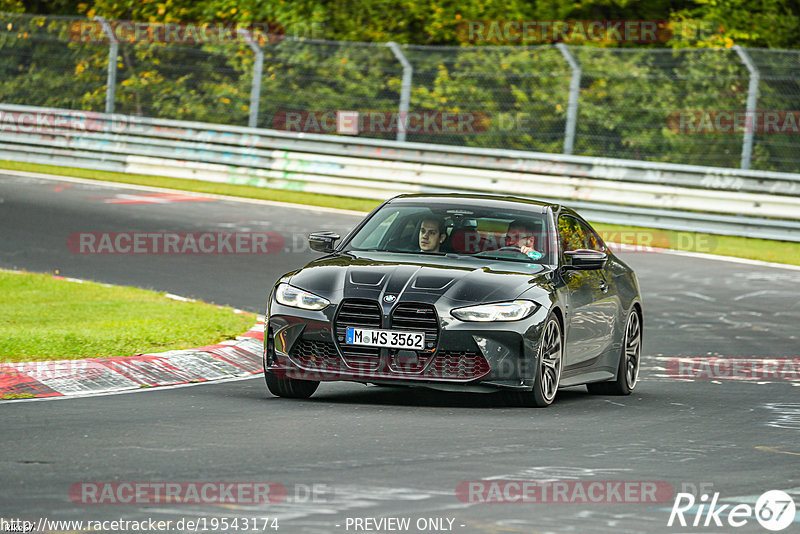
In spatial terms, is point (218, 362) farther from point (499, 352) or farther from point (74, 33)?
point (74, 33)

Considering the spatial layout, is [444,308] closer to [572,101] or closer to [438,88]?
[572,101]

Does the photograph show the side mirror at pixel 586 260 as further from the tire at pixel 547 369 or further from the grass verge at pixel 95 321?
the grass verge at pixel 95 321

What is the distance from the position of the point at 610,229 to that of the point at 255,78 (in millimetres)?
7444

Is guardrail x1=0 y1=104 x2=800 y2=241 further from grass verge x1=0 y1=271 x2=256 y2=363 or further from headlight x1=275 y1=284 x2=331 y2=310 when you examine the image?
headlight x1=275 y1=284 x2=331 y2=310

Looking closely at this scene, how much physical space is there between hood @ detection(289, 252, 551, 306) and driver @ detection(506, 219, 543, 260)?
0.38 metres

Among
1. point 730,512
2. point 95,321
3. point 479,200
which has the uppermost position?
point 479,200

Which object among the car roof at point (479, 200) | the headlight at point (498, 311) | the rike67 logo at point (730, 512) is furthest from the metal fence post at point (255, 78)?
the rike67 logo at point (730, 512)

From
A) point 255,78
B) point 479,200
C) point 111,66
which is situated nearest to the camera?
point 479,200

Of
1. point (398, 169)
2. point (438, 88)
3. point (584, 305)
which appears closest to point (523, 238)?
point (584, 305)

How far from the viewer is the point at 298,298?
966 cm

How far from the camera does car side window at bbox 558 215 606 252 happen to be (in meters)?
11.1

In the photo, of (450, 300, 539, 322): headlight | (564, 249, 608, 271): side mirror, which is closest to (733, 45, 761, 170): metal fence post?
(564, 249, 608, 271): side mirror

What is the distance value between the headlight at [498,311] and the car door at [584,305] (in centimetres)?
Answer: 77

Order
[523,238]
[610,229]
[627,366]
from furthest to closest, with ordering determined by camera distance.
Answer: [610,229]
[627,366]
[523,238]
